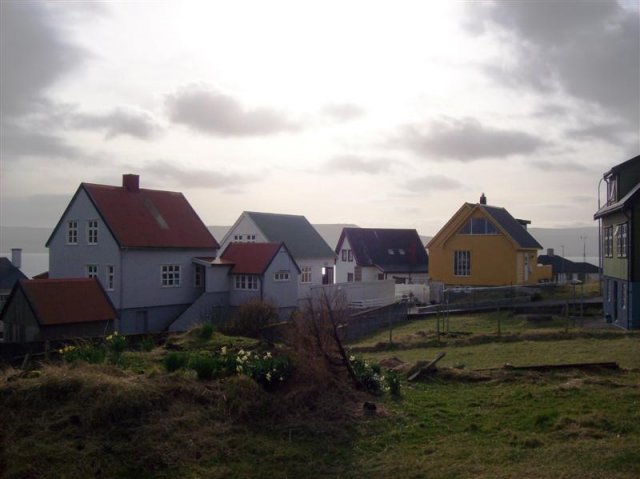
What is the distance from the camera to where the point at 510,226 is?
47188 millimetres

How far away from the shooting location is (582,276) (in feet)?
215

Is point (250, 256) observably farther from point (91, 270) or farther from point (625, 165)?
point (625, 165)

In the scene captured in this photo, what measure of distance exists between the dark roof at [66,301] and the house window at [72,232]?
35.8 feet

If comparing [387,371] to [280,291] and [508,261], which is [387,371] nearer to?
[280,291]

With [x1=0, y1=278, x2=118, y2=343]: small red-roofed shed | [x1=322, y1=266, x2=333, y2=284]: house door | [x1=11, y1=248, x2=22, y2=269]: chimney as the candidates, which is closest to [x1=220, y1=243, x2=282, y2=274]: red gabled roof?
[x1=0, y1=278, x2=118, y2=343]: small red-roofed shed

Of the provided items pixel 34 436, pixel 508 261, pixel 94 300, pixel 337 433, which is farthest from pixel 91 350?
pixel 508 261

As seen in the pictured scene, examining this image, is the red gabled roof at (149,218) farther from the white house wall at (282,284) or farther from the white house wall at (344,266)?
the white house wall at (344,266)

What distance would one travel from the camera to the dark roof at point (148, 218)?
40541mm

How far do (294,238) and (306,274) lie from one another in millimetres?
3787

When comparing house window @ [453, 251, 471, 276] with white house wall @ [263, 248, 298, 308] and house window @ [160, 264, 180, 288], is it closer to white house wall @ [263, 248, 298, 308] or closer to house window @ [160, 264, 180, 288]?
white house wall @ [263, 248, 298, 308]

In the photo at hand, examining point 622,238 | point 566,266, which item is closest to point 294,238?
point 566,266

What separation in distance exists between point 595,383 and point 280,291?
3067cm

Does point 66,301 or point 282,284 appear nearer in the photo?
point 66,301

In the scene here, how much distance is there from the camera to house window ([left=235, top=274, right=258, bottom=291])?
139 feet
